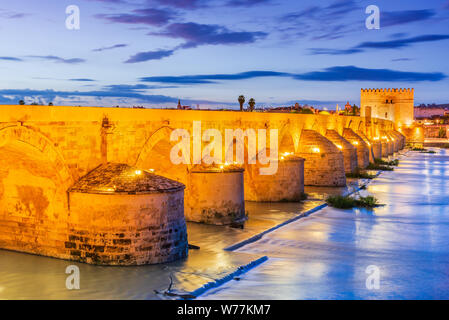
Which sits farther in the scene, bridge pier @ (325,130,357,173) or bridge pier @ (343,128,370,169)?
bridge pier @ (343,128,370,169)

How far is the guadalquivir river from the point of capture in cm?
783

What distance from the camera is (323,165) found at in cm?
2002

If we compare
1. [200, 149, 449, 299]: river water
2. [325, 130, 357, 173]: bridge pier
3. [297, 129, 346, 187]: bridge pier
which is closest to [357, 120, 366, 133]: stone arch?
[325, 130, 357, 173]: bridge pier

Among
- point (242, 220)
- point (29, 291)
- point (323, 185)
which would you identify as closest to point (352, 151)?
point (323, 185)

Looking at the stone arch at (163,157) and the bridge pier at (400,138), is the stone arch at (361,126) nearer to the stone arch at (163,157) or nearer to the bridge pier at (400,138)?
the bridge pier at (400,138)

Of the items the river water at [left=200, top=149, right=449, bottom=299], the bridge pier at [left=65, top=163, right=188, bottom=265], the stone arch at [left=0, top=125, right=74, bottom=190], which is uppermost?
the stone arch at [left=0, top=125, right=74, bottom=190]

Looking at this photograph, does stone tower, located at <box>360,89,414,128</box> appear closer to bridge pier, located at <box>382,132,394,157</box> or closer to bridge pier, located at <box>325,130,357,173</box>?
bridge pier, located at <box>382,132,394,157</box>

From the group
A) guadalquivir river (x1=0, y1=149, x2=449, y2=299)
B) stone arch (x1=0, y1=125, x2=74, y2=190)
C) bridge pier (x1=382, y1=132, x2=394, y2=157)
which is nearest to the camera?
guadalquivir river (x1=0, y1=149, x2=449, y2=299)

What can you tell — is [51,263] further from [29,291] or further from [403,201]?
[403,201]

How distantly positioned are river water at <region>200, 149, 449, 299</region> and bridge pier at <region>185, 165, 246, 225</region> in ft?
4.48

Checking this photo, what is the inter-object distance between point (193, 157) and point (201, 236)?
2.47 m

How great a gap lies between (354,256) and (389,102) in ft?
149

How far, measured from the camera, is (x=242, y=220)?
502 inches
